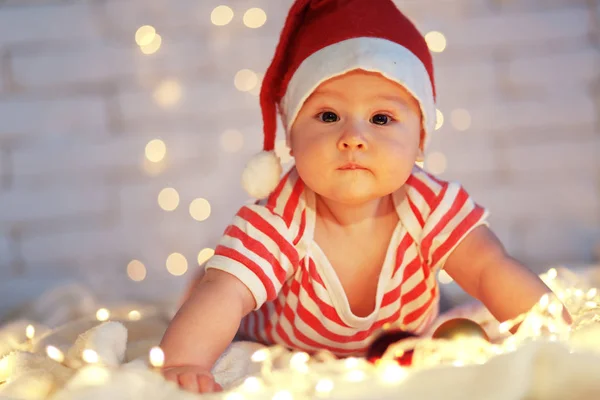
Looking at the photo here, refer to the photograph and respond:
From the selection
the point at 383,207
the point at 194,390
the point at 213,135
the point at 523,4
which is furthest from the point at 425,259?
the point at 523,4

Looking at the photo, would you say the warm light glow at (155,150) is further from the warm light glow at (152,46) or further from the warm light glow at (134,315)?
the warm light glow at (134,315)

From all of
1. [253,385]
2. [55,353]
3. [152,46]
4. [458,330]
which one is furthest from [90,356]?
[152,46]

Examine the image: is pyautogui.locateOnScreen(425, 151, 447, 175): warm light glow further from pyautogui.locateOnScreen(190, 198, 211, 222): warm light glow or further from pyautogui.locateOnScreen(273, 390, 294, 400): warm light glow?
pyautogui.locateOnScreen(273, 390, 294, 400): warm light glow

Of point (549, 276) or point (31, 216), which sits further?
point (31, 216)

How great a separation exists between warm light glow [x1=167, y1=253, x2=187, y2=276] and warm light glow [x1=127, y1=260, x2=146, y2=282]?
0.20 ft

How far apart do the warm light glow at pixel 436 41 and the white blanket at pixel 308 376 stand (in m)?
0.94

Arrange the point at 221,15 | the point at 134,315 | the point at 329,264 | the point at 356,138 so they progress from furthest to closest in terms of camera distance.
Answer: the point at 221,15 < the point at 134,315 < the point at 329,264 < the point at 356,138

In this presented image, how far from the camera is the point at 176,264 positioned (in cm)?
172

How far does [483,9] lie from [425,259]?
873 mm

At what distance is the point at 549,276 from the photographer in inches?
42.7

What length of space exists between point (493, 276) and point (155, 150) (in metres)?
0.96

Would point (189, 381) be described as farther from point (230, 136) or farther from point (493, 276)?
point (230, 136)

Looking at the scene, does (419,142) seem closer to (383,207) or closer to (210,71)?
(383,207)

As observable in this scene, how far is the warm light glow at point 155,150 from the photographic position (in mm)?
1700
